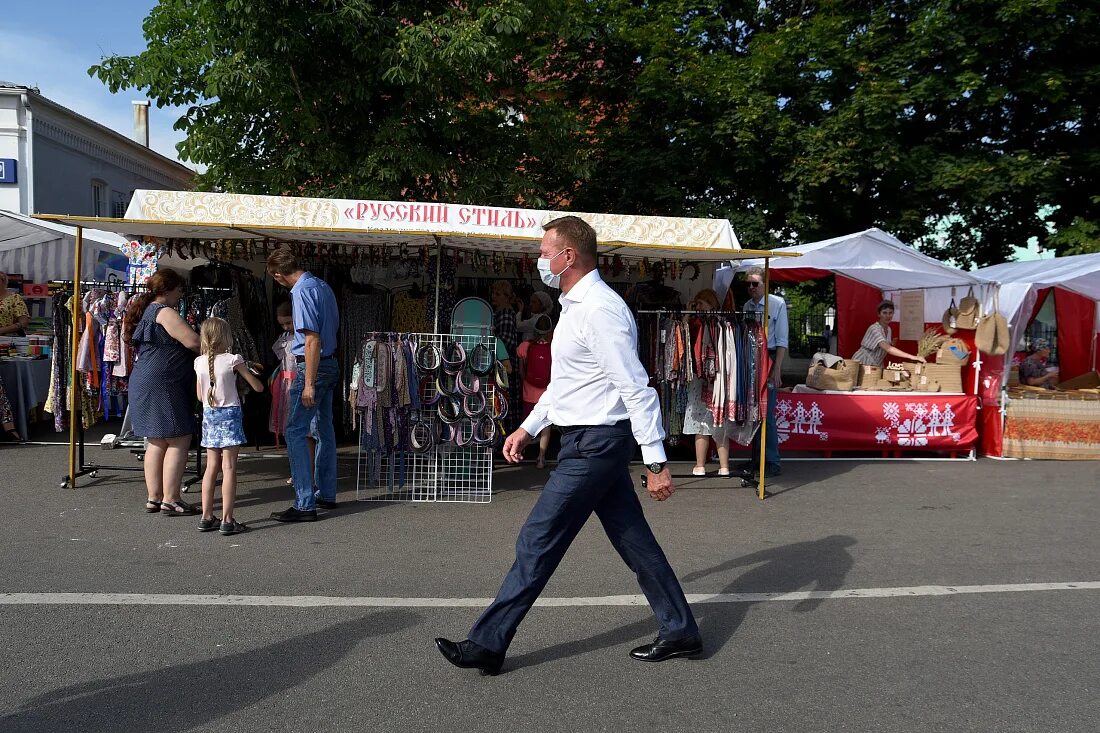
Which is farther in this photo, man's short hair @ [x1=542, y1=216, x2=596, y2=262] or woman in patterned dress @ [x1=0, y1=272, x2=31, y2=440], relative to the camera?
woman in patterned dress @ [x1=0, y1=272, x2=31, y2=440]

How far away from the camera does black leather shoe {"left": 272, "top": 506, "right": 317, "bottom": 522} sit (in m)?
6.40

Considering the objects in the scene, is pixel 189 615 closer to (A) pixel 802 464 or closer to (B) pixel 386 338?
(B) pixel 386 338

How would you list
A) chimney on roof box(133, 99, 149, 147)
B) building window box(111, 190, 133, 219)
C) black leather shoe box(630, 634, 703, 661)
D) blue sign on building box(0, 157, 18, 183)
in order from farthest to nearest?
chimney on roof box(133, 99, 149, 147), building window box(111, 190, 133, 219), blue sign on building box(0, 157, 18, 183), black leather shoe box(630, 634, 703, 661)

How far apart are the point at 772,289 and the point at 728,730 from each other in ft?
41.3

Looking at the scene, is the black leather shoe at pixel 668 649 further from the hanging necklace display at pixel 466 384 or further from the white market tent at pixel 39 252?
the white market tent at pixel 39 252

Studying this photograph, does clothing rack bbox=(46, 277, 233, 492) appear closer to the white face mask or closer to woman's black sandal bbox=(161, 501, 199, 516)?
woman's black sandal bbox=(161, 501, 199, 516)

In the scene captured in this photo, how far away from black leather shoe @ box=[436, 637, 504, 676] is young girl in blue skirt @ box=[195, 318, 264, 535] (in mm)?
2896

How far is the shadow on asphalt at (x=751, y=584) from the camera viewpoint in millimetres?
4066

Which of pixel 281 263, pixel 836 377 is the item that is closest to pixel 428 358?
pixel 281 263

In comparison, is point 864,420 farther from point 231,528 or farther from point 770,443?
point 231,528

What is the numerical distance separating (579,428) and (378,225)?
3.89 m

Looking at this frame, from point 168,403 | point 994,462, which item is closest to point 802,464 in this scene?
point 994,462

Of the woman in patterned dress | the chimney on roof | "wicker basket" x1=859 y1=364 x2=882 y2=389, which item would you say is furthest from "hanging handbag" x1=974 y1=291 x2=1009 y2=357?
the chimney on roof

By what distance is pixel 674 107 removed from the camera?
51.7ft
